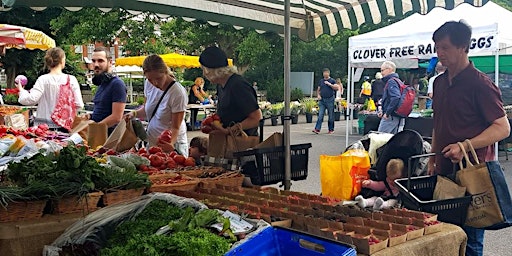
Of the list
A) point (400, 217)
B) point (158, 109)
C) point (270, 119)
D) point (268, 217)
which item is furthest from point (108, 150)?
point (270, 119)

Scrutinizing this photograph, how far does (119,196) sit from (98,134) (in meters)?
2.40

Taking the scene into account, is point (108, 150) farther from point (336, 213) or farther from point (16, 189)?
point (336, 213)

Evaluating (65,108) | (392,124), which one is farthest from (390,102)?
(65,108)

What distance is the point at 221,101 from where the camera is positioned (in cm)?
455

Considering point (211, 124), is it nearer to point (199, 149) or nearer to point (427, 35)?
point (199, 149)

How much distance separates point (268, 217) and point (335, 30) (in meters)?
3.28

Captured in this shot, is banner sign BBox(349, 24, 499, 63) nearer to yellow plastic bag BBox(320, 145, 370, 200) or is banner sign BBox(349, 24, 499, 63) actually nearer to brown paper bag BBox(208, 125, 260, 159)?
yellow plastic bag BBox(320, 145, 370, 200)

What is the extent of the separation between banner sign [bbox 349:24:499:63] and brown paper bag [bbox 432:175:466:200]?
586cm

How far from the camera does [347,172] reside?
581 cm

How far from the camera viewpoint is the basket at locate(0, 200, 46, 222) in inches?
109

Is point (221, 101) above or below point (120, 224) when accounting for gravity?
above

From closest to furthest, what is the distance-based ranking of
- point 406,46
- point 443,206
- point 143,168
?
point 443,206
point 143,168
point 406,46

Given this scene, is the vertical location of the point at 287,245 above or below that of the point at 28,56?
below

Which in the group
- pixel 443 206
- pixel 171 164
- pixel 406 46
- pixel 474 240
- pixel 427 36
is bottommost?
pixel 474 240
